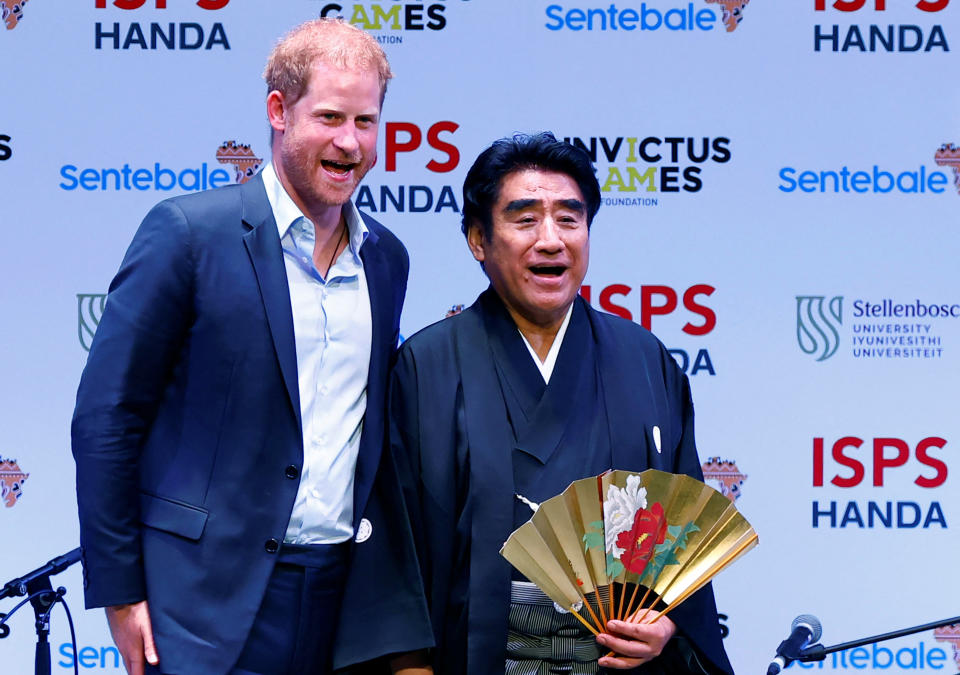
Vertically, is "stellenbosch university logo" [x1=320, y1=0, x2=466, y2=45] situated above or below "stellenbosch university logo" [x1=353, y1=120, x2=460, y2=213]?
above

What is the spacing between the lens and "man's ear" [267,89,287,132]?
1982 mm

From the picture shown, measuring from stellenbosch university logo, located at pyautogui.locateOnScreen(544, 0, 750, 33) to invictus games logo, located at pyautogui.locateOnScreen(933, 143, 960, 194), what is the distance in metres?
0.72

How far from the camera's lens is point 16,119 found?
3514 millimetres

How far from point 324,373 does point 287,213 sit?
282 mm

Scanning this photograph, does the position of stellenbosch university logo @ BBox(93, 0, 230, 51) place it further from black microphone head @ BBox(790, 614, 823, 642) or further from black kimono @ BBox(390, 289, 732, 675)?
black microphone head @ BBox(790, 614, 823, 642)

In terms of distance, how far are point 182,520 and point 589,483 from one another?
0.66 meters

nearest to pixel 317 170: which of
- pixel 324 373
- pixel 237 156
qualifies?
pixel 324 373

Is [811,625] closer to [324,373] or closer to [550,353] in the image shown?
[550,353]

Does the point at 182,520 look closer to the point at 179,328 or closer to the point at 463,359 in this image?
the point at 179,328

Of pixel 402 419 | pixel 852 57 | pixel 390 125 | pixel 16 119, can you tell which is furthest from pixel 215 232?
pixel 852 57


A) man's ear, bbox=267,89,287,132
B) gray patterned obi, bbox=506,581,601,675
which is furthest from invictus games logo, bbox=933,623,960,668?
man's ear, bbox=267,89,287,132

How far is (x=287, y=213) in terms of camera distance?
2.00 metres

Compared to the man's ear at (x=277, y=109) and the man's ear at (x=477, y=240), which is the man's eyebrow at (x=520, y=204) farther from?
the man's ear at (x=277, y=109)

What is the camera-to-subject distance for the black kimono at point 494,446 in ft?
6.44
